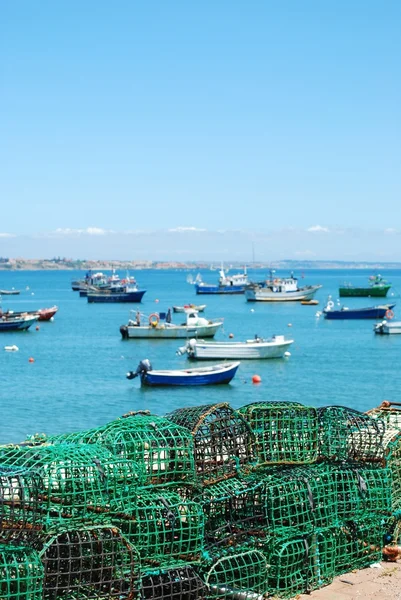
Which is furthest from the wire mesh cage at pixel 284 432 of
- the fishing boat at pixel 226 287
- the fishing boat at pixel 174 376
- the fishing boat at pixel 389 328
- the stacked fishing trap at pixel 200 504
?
the fishing boat at pixel 226 287

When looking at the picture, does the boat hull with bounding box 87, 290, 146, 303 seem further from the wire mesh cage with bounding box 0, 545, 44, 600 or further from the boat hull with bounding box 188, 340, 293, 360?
the wire mesh cage with bounding box 0, 545, 44, 600

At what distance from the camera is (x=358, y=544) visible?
998 centimetres

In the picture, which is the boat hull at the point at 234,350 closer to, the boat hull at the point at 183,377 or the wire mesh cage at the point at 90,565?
the boat hull at the point at 183,377

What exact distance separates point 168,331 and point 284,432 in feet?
149

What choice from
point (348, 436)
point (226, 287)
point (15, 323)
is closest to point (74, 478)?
point (348, 436)

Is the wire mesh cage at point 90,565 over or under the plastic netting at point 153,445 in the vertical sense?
under

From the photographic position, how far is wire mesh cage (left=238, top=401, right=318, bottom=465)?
10031 mm

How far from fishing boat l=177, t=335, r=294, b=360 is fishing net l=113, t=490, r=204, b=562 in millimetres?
35507

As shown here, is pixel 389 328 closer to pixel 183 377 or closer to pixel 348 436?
pixel 183 377

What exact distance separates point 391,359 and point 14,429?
88.0 ft

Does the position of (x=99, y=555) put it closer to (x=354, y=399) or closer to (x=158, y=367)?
(x=354, y=399)

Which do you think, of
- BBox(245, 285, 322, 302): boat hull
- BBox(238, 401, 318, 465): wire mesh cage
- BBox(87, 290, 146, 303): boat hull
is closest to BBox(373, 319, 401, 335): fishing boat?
BBox(245, 285, 322, 302): boat hull

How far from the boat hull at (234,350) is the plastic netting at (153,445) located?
34866 mm

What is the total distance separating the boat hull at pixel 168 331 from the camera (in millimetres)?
55031
